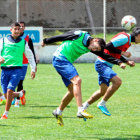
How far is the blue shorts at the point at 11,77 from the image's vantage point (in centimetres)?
971

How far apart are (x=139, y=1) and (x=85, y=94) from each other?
72.9ft

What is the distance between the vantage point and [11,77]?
9.82m

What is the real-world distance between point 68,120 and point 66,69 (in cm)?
153

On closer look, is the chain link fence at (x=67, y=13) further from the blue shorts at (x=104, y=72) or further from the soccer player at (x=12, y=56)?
the soccer player at (x=12, y=56)

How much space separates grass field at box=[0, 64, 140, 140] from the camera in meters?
8.08

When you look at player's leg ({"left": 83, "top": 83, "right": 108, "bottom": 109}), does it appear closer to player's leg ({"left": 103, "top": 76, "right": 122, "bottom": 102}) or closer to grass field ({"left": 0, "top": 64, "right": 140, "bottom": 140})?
player's leg ({"left": 103, "top": 76, "right": 122, "bottom": 102})

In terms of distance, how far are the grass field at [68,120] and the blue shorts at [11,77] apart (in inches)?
25.9

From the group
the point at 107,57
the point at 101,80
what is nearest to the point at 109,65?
the point at 101,80

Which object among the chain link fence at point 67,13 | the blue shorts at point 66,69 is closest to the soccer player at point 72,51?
the blue shorts at point 66,69

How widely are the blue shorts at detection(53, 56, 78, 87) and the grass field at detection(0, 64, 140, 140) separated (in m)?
0.91

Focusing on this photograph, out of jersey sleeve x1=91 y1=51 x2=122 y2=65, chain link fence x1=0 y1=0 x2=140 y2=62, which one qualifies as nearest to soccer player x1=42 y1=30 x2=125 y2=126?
jersey sleeve x1=91 y1=51 x2=122 y2=65

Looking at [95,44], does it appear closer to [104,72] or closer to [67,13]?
[104,72]

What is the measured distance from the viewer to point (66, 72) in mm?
8438

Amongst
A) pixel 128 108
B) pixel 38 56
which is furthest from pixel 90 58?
pixel 128 108
